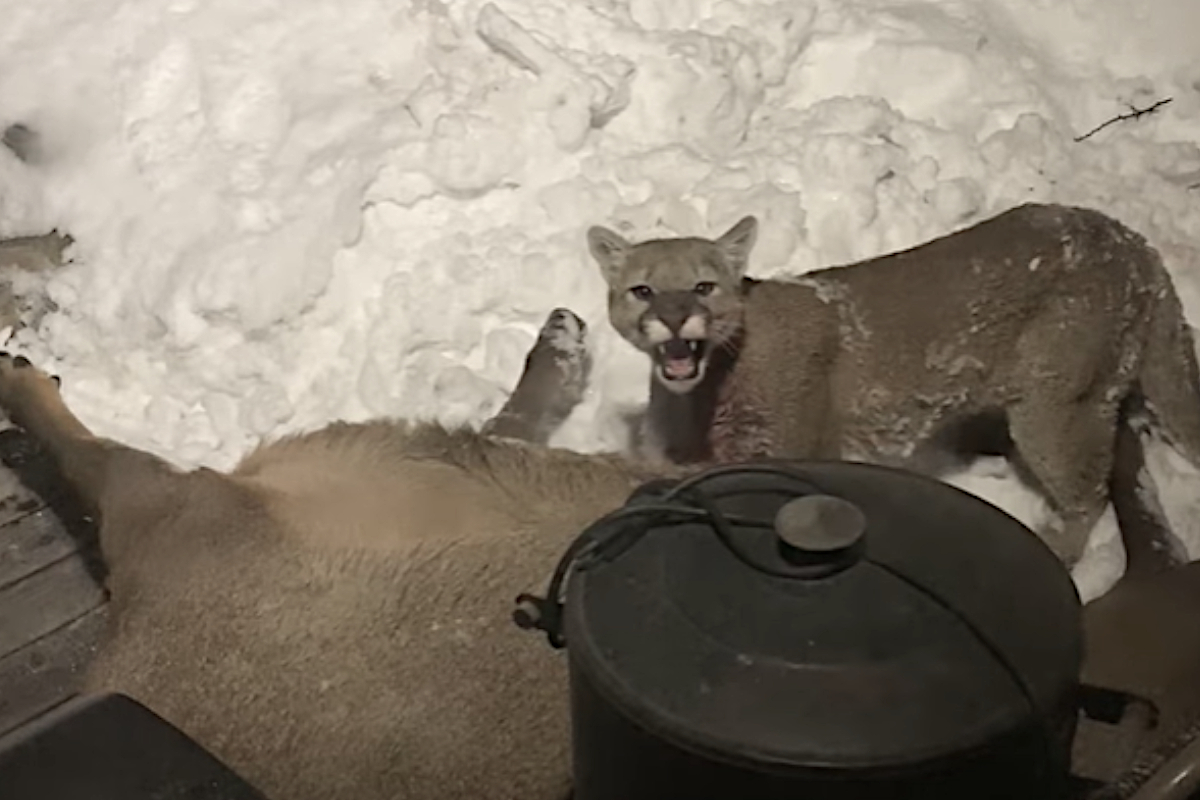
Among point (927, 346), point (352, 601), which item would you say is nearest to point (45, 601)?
point (352, 601)

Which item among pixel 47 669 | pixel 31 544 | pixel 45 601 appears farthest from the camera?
pixel 31 544

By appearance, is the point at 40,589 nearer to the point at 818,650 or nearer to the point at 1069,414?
the point at 818,650

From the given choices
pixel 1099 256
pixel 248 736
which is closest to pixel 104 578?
pixel 248 736

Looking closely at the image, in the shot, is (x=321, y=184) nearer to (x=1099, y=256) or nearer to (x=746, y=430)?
(x=746, y=430)

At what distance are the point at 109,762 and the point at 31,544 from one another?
4.81ft

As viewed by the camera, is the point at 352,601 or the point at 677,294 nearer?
the point at 352,601

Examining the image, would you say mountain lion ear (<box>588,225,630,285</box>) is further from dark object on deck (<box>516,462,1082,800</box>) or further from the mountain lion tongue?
dark object on deck (<box>516,462,1082,800</box>)

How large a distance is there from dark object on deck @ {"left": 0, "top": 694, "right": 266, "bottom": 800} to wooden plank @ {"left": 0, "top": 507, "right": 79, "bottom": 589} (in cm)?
122

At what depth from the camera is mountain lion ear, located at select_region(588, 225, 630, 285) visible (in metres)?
4.39

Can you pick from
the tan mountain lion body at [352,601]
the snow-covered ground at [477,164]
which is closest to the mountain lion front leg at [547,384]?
the snow-covered ground at [477,164]

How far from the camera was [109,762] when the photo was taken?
9.71 ft

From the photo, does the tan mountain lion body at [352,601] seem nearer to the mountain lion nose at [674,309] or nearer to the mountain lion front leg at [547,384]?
the mountain lion nose at [674,309]

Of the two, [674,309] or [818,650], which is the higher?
[818,650]

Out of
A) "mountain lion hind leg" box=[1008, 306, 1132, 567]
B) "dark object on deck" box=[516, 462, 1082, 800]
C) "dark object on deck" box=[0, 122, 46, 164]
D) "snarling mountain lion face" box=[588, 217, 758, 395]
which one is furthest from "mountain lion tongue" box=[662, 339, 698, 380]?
"dark object on deck" box=[0, 122, 46, 164]
